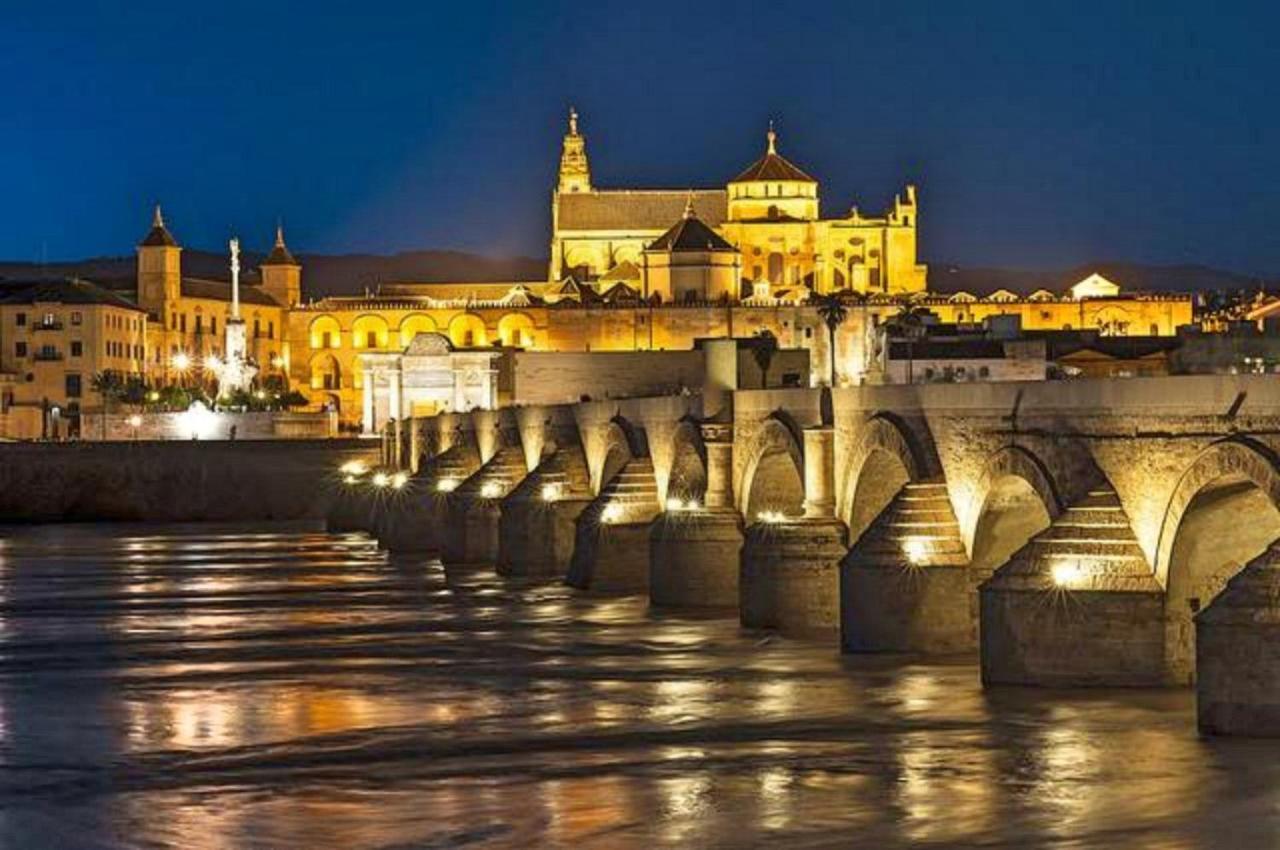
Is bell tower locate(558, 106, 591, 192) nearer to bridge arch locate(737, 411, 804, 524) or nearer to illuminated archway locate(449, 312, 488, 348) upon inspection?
illuminated archway locate(449, 312, 488, 348)

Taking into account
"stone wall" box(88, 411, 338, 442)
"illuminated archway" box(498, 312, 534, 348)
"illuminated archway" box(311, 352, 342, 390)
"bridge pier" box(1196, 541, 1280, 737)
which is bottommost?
"bridge pier" box(1196, 541, 1280, 737)

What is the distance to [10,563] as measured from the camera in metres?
67.6

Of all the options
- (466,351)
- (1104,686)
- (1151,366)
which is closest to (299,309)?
(466,351)

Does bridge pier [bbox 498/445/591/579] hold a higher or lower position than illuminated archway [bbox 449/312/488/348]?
lower

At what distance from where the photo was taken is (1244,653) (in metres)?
25.5

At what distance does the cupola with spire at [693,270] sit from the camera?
Answer: 489ft

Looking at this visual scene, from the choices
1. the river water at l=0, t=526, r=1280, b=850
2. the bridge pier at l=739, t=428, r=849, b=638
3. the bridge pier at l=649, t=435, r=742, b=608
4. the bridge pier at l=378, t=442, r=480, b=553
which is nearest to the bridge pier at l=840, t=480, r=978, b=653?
the river water at l=0, t=526, r=1280, b=850

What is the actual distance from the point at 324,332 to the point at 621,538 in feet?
379

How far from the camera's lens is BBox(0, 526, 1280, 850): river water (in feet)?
76.9

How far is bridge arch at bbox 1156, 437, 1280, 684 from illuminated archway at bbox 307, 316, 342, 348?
447 feet

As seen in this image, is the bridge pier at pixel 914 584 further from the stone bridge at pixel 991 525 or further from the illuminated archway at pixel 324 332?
the illuminated archway at pixel 324 332

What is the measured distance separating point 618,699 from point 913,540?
182 inches

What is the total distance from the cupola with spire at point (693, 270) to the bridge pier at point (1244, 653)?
12181 centimetres

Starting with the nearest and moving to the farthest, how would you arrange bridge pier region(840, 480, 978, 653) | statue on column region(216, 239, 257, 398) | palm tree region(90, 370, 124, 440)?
bridge pier region(840, 480, 978, 653) → statue on column region(216, 239, 257, 398) → palm tree region(90, 370, 124, 440)
